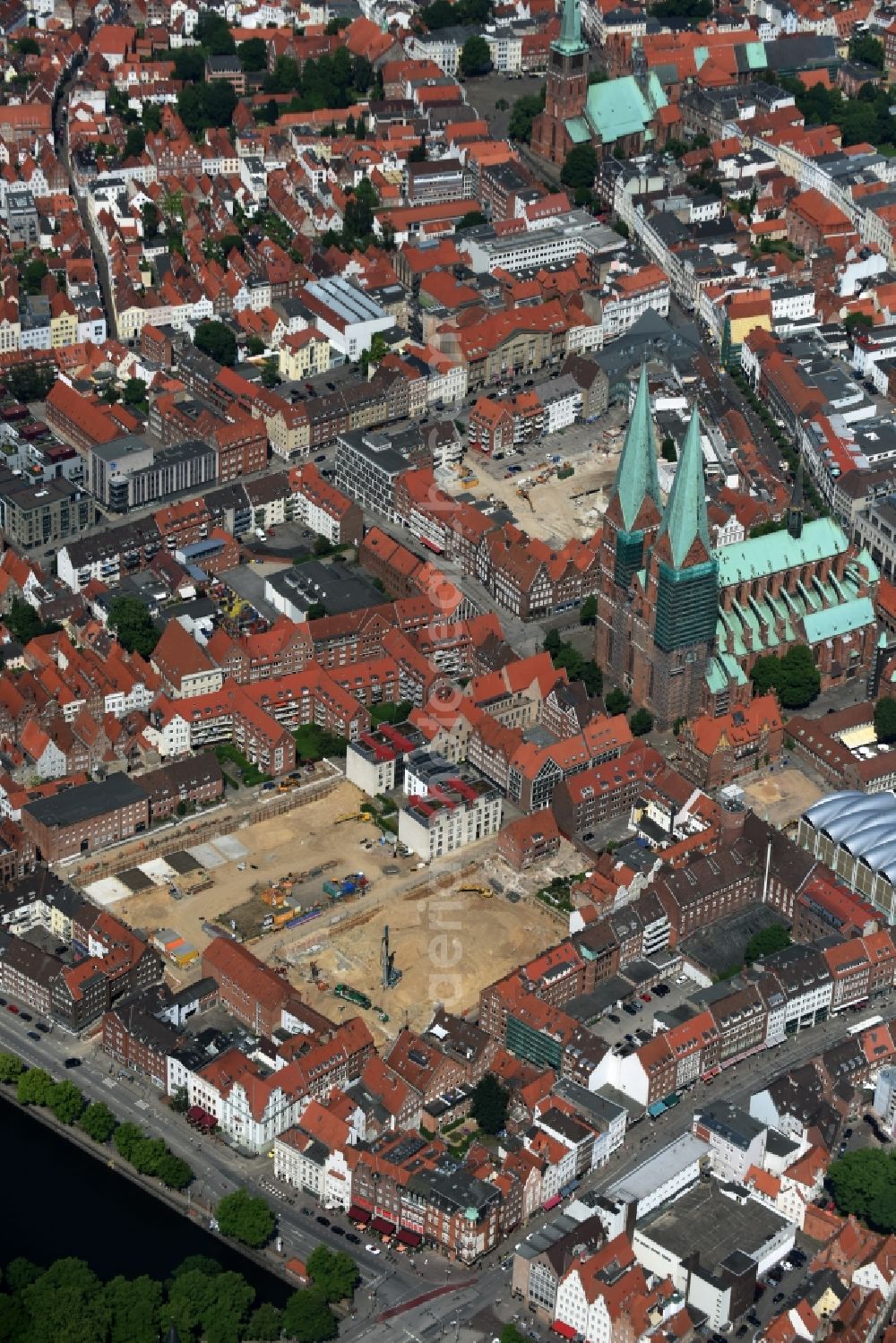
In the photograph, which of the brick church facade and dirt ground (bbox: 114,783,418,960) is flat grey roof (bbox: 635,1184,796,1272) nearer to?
dirt ground (bbox: 114,783,418,960)

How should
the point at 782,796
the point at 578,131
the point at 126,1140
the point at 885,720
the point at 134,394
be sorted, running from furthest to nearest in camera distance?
the point at 578,131 < the point at 134,394 < the point at 885,720 < the point at 782,796 < the point at 126,1140

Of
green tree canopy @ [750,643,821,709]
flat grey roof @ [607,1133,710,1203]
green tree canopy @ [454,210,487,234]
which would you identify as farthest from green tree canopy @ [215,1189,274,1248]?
green tree canopy @ [454,210,487,234]

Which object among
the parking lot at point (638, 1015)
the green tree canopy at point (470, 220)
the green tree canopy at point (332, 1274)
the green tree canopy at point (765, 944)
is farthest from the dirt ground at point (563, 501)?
the green tree canopy at point (332, 1274)

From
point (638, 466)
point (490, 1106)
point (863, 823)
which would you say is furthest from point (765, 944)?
point (638, 466)

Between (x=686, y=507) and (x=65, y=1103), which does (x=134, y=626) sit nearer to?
(x=686, y=507)

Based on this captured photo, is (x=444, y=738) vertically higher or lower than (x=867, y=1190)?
higher
